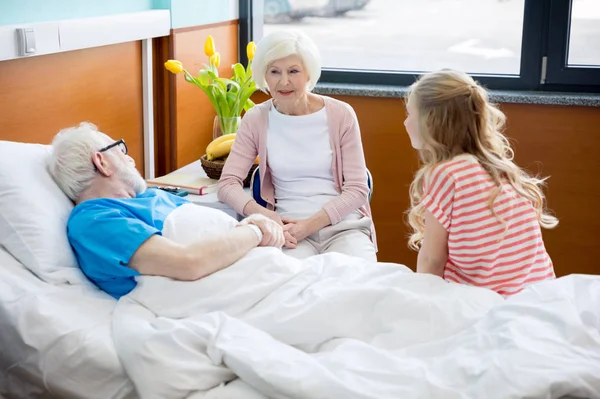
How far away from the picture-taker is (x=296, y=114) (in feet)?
8.55

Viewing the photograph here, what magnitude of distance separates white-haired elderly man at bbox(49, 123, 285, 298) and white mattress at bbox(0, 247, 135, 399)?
0.11 metres

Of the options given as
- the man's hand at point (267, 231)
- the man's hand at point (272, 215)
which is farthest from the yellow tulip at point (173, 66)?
the man's hand at point (267, 231)

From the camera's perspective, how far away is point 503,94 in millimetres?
3238

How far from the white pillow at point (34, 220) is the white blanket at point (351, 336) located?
18cm

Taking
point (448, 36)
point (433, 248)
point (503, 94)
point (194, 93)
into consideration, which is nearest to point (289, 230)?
point (433, 248)

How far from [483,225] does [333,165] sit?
77 cm

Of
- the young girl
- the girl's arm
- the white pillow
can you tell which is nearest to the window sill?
the young girl

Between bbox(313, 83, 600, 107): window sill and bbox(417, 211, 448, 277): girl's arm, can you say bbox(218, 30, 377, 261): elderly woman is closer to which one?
bbox(417, 211, 448, 277): girl's arm

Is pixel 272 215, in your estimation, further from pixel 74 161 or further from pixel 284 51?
pixel 74 161

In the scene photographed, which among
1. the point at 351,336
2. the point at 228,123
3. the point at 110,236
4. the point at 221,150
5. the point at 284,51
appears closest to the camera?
the point at 351,336

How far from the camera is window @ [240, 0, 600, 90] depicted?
10.6 ft

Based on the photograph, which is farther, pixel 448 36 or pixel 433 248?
pixel 448 36

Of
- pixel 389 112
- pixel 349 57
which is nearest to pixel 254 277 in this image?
pixel 389 112

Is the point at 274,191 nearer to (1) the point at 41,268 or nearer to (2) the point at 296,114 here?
(2) the point at 296,114
